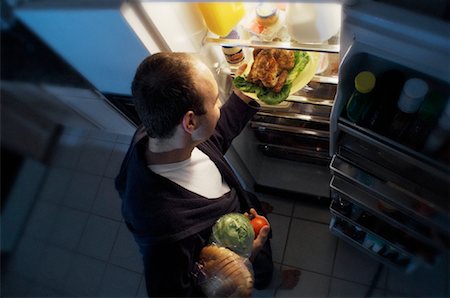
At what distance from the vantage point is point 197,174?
87 centimetres

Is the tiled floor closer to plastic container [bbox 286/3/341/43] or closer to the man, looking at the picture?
the man

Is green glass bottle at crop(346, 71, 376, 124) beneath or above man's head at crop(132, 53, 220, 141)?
above

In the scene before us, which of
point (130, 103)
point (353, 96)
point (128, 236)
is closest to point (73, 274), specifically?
point (128, 236)

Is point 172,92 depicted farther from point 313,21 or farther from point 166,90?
point 313,21

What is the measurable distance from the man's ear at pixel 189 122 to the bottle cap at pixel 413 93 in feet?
1.39

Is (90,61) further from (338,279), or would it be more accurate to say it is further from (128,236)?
(338,279)

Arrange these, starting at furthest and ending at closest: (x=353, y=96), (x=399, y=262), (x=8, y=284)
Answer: (x=8, y=284), (x=399, y=262), (x=353, y=96)

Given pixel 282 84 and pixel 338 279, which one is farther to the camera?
pixel 338 279

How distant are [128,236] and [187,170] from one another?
119 cm

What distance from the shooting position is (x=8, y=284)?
2.02 metres

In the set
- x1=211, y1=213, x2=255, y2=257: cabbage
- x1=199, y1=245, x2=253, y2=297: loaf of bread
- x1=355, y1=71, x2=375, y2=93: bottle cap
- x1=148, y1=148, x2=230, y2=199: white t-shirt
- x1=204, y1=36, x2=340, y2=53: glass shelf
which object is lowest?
x1=199, y1=245, x2=253, y2=297: loaf of bread

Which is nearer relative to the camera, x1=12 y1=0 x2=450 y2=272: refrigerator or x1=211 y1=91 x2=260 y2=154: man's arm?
x1=12 y1=0 x2=450 y2=272: refrigerator

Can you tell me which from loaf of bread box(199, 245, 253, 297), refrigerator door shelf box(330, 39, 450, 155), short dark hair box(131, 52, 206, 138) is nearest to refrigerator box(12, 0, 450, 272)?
refrigerator door shelf box(330, 39, 450, 155)

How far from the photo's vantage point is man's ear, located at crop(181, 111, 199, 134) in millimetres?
711
